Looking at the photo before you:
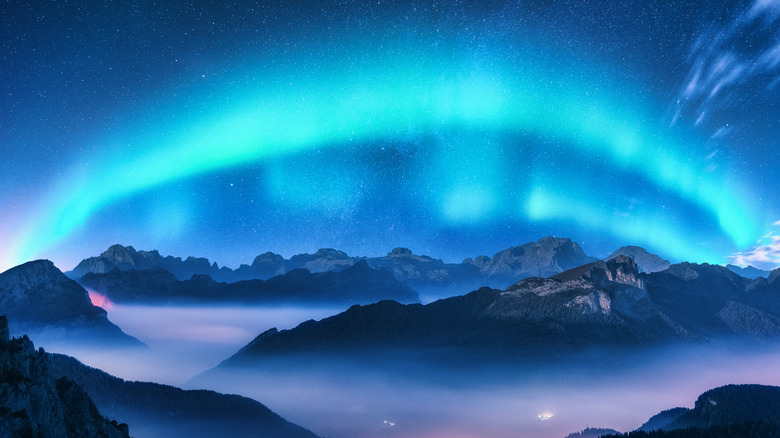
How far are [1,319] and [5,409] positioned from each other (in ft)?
72.4

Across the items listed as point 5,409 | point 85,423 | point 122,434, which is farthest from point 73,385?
point 5,409

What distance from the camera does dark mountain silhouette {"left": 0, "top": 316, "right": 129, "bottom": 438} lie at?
90.1 meters

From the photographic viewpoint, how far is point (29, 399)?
9419cm

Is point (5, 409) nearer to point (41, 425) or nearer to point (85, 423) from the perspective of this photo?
point (41, 425)

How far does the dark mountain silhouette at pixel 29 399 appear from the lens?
295 ft

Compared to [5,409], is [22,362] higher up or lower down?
higher up

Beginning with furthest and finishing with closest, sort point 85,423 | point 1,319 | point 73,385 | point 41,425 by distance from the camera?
point 73,385
point 85,423
point 1,319
point 41,425

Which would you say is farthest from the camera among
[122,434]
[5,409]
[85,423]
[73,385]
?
[122,434]

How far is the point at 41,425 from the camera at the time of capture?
9631 cm

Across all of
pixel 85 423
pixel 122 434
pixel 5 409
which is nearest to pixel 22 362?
pixel 5 409

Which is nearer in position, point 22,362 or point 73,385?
point 22,362

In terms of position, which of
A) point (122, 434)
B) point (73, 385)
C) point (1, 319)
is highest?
point (1, 319)

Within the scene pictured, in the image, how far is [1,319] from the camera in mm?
102500

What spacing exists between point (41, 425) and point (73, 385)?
27.2 metres
